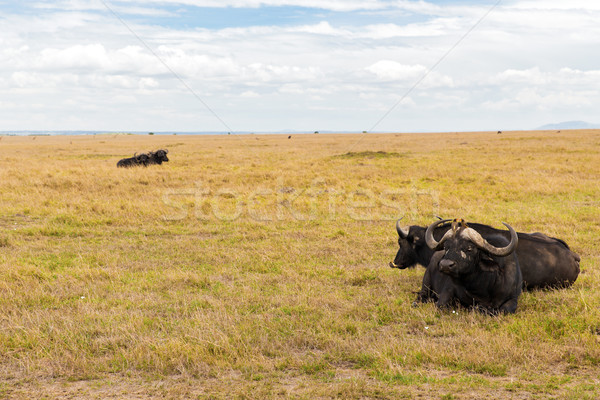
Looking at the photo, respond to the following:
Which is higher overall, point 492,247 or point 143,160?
point 143,160

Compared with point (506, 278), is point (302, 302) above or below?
below

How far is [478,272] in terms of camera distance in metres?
7.05

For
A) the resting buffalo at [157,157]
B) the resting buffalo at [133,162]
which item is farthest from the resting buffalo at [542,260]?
the resting buffalo at [157,157]

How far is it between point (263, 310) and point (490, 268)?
10.6ft

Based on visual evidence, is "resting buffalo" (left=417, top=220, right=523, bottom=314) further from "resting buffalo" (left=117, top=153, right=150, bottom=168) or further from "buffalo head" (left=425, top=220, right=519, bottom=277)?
"resting buffalo" (left=117, top=153, right=150, bottom=168)

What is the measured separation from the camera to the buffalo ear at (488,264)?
6.98 m

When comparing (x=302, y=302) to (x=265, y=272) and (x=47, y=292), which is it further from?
(x=47, y=292)

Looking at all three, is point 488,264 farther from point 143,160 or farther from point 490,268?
point 143,160

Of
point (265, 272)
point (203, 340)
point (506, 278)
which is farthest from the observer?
point (265, 272)

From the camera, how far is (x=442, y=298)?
7.23m

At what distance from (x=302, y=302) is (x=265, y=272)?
2.16 metres

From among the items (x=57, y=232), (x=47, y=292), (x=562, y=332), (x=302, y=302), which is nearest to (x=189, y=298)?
(x=302, y=302)

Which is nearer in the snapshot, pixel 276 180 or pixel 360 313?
pixel 360 313

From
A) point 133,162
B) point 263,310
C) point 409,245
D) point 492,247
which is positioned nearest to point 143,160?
point 133,162
